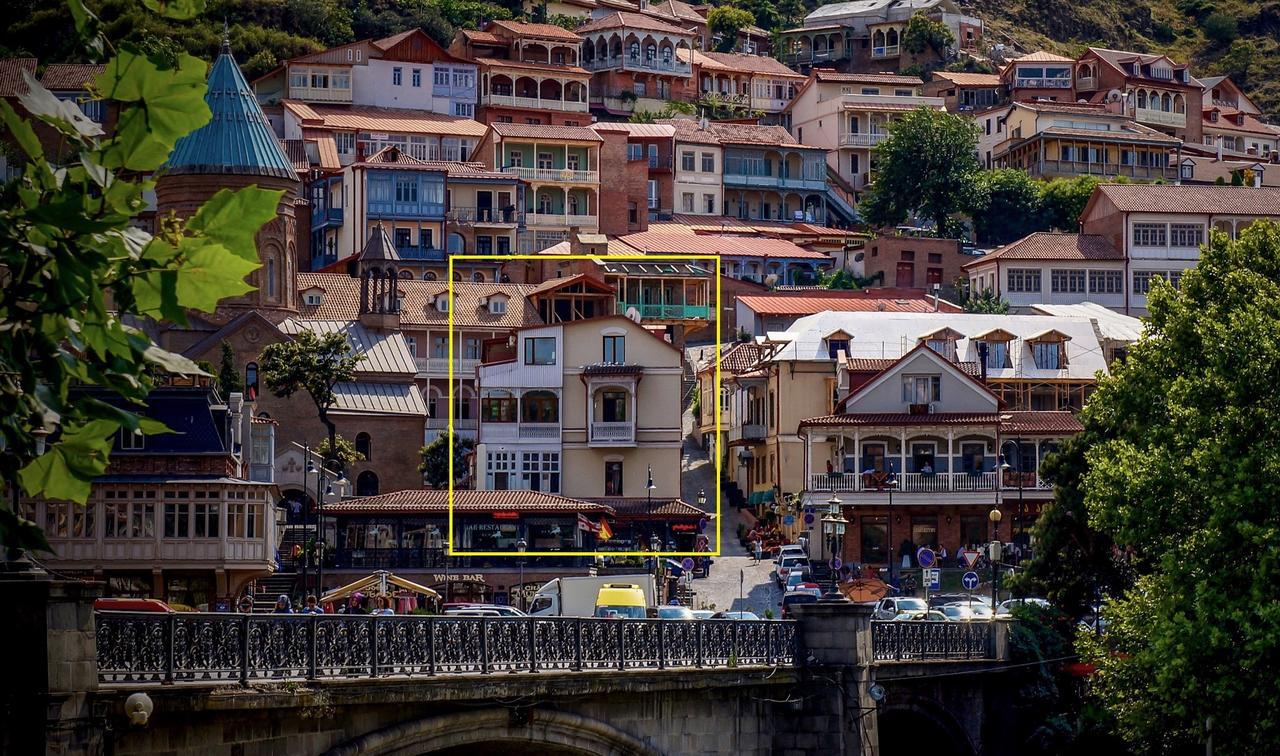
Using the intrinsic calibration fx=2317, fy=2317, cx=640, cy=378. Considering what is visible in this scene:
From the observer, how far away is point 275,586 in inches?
2496

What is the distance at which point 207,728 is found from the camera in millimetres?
22391

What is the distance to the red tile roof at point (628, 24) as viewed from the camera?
144 m

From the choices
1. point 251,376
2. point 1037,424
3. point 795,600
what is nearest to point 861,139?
point 1037,424

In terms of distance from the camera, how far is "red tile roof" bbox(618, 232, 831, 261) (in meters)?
117

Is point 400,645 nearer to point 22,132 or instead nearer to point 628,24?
point 22,132

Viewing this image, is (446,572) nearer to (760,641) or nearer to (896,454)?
(896,454)

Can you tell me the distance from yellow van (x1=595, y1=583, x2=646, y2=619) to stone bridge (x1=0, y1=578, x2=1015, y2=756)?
6.15 meters

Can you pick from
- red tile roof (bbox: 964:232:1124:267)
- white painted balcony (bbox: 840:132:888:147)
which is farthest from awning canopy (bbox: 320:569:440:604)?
white painted balcony (bbox: 840:132:888:147)

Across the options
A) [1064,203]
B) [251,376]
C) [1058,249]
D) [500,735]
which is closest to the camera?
[500,735]

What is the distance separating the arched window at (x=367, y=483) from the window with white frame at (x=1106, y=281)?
37238 mm

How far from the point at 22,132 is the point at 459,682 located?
19.5 m

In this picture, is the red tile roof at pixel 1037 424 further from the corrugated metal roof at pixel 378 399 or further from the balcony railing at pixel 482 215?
the balcony railing at pixel 482 215

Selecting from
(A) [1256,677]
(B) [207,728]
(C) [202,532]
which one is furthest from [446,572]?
(B) [207,728]

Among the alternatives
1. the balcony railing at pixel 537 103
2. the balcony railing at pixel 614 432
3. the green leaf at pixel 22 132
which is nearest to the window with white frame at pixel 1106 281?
the balcony railing at pixel 614 432
